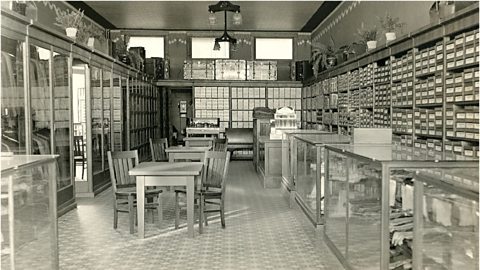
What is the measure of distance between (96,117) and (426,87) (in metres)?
5.69

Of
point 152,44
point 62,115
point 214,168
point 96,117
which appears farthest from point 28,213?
point 152,44

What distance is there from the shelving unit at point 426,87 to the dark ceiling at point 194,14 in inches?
167

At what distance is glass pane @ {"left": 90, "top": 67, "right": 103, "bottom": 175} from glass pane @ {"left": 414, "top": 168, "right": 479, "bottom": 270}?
690cm

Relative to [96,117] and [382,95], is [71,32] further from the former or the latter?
[382,95]

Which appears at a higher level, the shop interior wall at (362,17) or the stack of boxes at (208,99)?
the shop interior wall at (362,17)

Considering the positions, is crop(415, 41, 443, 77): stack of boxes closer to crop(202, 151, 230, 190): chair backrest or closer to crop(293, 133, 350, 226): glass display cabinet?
crop(293, 133, 350, 226): glass display cabinet

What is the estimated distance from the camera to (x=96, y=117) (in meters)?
9.11

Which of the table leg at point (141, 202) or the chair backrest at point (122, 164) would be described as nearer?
the table leg at point (141, 202)

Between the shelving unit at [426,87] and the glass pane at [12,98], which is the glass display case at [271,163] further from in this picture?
the glass pane at [12,98]

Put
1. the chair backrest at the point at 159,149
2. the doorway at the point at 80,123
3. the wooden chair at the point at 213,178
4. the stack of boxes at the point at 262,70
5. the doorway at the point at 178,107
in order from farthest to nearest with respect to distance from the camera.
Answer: the doorway at the point at 178,107 → the stack of boxes at the point at 262,70 → the chair backrest at the point at 159,149 → the doorway at the point at 80,123 → the wooden chair at the point at 213,178

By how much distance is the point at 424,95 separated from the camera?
590 cm

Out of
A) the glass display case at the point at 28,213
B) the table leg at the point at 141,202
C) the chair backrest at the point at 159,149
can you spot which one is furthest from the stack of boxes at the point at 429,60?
the chair backrest at the point at 159,149

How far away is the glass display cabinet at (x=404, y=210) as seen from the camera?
2457mm

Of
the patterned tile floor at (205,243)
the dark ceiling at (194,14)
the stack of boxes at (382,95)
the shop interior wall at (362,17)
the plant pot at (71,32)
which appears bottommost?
the patterned tile floor at (205,243)
